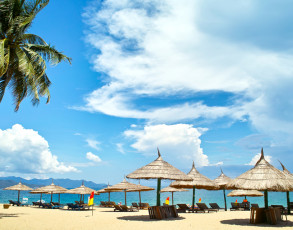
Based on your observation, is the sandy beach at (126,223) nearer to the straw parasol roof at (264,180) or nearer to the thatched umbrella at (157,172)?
the straw parasol roof at (264,180)

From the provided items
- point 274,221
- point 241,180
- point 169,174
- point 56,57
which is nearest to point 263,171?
point 241,180

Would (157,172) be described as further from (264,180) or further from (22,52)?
(22,52)

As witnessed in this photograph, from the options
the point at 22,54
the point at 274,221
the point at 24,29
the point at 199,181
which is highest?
the point at 24,29

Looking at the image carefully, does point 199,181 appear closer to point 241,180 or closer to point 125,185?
point 241,180

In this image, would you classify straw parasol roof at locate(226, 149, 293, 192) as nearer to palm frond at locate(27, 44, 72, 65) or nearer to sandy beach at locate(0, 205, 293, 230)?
sandy beach at locate(0, 205, 293, 230)

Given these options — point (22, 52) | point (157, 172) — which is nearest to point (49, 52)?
point (22, 52)

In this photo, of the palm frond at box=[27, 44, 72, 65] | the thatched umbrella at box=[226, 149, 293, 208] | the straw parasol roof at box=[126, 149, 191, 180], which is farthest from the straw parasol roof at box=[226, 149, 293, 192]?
the palm frond at box=[27, 44, 72, 65]

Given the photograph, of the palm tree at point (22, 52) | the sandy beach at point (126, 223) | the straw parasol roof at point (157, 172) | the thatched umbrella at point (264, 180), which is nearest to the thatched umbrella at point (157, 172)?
the straw parasol roof at point (157, 172)

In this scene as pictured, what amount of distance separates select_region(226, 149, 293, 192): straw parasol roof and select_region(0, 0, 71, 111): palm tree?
9531 millimetres

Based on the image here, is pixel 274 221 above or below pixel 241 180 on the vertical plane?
below

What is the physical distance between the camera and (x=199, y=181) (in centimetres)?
1623

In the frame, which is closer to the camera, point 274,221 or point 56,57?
point 274,221

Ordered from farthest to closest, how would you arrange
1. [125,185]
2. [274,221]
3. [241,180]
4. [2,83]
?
[125,185], [2,83], [241,180], [274,221]

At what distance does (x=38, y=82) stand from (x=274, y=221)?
11.6 metres
